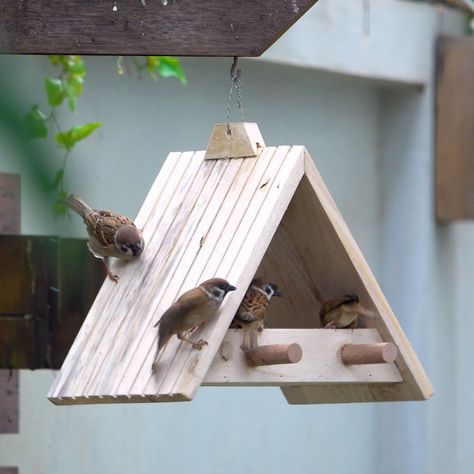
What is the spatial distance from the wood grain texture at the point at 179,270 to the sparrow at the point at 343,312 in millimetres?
273

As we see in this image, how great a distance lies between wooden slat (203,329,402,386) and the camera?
7.23ft

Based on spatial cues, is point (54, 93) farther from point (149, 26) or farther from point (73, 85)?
point (149, 26)

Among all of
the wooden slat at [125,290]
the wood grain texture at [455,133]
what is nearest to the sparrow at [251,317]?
the wooden slat at [125,290]

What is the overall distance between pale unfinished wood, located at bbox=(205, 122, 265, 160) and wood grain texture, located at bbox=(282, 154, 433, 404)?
14 centimetres

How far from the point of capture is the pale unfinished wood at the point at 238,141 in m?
2.50

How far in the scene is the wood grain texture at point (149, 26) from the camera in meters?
2.06

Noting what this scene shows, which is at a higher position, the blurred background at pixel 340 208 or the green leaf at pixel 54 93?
the blurred background at pixel 340 208

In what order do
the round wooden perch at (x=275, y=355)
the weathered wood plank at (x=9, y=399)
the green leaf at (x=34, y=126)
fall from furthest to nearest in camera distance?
1. the weathered wood plank at (x=9, y=399)
2. the round wooden perch at (x=275, y=355)
3. the green leaf at (x=34, y=126)

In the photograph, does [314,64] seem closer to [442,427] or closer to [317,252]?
[442,427]

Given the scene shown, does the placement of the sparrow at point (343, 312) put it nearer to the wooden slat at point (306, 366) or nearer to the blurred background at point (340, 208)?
the wooden slat at point (306, 366)

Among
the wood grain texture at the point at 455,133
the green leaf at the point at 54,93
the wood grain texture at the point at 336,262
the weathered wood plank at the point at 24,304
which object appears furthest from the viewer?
the wood grain texture at the point at 455,133

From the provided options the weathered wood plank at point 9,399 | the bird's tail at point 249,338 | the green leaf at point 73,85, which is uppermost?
the green leaf at point 73,85

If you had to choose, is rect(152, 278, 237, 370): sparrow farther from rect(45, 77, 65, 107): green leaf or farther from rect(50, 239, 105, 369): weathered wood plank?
rect(50, 239, 105, 369): weathered wood plank

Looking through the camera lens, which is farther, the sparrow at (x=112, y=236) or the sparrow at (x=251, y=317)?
the sparrow at (x=112, y=236)
